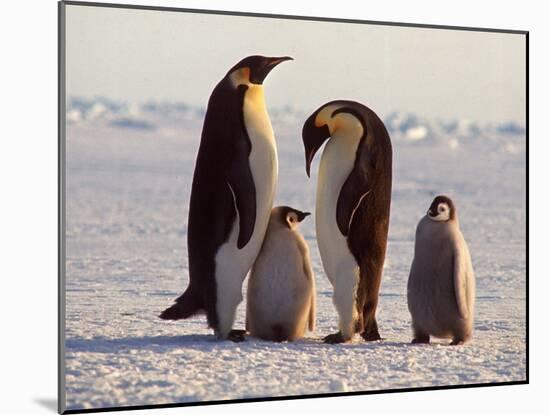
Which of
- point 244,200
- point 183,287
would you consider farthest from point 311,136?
point 183,287

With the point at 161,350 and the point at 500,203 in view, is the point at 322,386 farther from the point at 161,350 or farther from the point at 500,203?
the point at 500,203

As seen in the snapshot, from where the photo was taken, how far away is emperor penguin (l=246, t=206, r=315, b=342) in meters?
4.50

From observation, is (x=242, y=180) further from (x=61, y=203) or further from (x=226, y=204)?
(x=61, y=203)

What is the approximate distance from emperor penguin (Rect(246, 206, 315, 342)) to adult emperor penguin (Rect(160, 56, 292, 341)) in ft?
0.17

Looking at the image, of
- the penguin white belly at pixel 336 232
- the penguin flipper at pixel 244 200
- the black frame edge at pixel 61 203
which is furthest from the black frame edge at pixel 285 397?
the penguin flipper at pixel 244 200

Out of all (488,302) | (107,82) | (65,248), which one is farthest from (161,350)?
(488,302)

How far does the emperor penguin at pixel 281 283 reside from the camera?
4504 mm

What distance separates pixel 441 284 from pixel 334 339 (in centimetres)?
44

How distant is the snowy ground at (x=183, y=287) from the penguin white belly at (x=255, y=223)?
0.20 feet

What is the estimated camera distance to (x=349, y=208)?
4.60 m

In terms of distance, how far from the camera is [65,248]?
429 cm

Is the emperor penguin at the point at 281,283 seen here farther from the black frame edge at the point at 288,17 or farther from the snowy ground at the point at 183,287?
the black frame edge at the point at 288,17

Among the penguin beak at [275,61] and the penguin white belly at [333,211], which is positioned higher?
the penguin beak at [275,61]

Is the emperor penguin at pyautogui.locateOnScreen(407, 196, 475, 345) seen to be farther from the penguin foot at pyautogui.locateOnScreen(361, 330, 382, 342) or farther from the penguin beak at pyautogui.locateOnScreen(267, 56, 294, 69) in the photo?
the penguin beak at pyautogui.locateOnScreen(267, 56, 294, 69)
